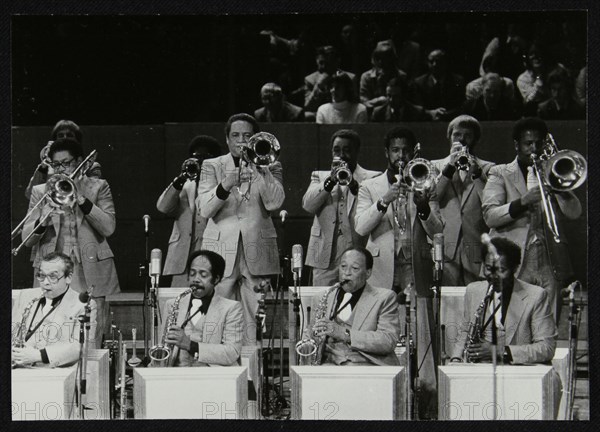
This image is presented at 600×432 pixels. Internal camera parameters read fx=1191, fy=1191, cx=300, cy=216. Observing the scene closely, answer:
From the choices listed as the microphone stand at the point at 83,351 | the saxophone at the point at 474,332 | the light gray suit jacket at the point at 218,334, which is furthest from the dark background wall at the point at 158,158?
the saxophone at the point at 474,332

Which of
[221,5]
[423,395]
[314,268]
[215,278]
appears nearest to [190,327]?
[215,278]

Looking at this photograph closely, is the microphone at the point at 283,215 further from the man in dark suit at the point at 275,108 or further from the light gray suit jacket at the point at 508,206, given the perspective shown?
the light gray suit jacket at the point at 508,206

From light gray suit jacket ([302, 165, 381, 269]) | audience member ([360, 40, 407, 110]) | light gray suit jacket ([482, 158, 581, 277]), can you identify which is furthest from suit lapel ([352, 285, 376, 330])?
audience member ([360, 40, 407, 110])

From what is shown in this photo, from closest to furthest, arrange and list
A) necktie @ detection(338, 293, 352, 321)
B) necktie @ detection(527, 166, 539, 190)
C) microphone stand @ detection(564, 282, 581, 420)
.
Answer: microphone stand @ detection(564, 282, 581, 420)
necktie @ detection(338, 293, 352, 321)
necktie @ detection(527, 166, 539, 190)

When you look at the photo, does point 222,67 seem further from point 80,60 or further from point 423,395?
point 423,395

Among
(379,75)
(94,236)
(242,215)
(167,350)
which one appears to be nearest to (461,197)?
(379,75)

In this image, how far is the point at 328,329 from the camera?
18.5ft

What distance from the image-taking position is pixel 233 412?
550 centimetres

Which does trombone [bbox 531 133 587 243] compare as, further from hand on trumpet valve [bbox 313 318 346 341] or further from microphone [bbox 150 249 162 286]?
microphone [bbox 150 249 162 286]

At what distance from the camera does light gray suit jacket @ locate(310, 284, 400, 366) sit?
219 inches

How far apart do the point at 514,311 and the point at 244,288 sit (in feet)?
4.25

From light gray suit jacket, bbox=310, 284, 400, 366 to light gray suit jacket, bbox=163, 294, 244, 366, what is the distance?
1.81ft

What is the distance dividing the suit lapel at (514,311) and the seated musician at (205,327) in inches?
49.5

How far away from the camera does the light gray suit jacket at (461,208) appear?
18.9ft
